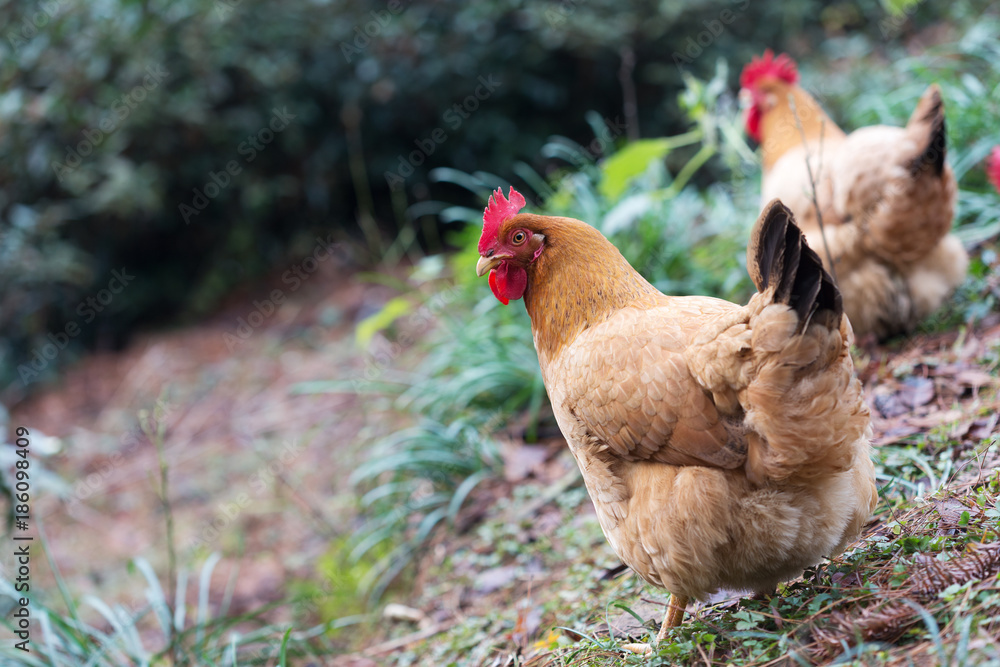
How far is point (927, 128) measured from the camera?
11.4 ft

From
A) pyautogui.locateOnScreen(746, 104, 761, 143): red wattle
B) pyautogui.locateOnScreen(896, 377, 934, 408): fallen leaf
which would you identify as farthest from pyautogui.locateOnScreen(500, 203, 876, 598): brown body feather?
pyautogui.locateOnScreen(746, 104, 761, 143): red wattle

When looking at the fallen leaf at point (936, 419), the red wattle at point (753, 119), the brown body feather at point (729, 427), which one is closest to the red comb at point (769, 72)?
the red wattle at point (753, 119)

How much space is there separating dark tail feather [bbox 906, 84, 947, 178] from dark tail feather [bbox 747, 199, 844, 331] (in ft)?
6.64

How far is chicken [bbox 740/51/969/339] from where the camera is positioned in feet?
11.5

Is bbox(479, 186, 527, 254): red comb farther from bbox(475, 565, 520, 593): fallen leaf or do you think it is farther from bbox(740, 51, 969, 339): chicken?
bbox(475, 565, 520, 593): fallen leaf

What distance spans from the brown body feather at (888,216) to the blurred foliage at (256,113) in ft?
12.3

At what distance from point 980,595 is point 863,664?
1.25 ft

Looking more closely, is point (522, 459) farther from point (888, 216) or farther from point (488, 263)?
point (888, 216)

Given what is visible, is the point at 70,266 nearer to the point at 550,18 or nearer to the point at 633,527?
the point at 550,18

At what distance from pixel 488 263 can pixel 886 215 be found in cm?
223

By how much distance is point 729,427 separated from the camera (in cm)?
213

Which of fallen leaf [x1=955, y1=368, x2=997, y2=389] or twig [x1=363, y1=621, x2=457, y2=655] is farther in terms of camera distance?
twig [x1=363, y1=621, x2=457, y2=655]

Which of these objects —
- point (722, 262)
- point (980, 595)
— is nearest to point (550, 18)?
point (722, 262)

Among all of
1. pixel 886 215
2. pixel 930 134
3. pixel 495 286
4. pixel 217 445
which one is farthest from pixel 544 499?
pixel 217 445
